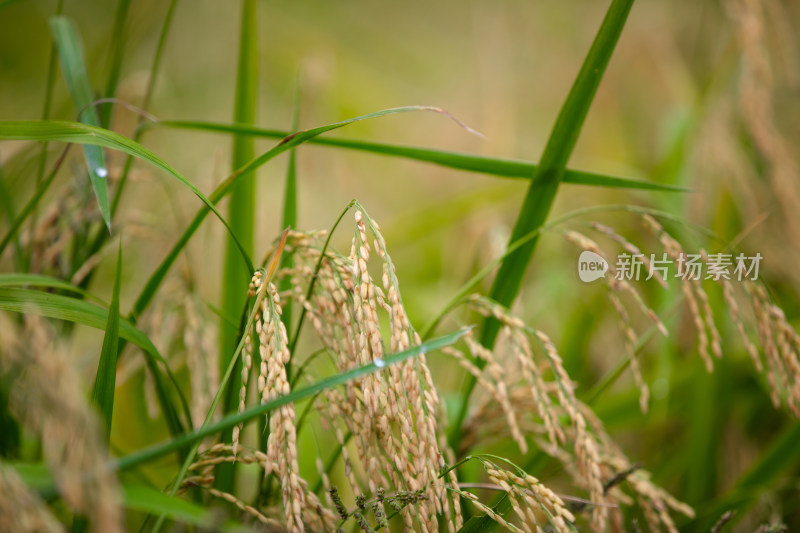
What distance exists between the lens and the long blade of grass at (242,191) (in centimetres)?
72

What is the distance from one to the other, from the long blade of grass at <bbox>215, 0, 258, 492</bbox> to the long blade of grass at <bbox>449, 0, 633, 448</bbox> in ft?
1.12

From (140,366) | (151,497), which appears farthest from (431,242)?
(151,497)

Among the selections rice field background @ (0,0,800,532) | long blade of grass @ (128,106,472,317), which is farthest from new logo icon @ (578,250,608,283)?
long blade of grass @ (128,106,472,317)

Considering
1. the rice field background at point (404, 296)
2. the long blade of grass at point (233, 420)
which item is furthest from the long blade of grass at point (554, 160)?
the long blade of grass at point (233, 420)

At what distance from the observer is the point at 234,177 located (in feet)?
1.87

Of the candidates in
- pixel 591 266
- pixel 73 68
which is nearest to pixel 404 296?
pixel 591 266

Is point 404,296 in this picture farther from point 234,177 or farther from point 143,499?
point 143,499

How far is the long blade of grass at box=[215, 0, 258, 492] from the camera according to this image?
72cm

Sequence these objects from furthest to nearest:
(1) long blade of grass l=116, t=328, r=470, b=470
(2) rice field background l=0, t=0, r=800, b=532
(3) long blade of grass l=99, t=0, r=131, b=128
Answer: (3) long blade of grass l=99, t=0, r=131, b=128, (2) rice field background l=0, t=0, r=800, b=532, (1) long blade of grass l=116, t=328, r=470, b=470

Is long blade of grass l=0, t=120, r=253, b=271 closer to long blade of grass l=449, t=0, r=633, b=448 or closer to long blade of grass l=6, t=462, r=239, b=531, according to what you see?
long blade of grass l=6, t=462, r=239, b=531

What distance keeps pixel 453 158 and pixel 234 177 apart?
0.81 ft

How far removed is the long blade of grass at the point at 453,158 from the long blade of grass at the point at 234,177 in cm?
4

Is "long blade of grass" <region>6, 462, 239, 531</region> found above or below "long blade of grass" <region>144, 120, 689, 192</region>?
below

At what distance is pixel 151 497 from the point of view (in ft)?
1.31
